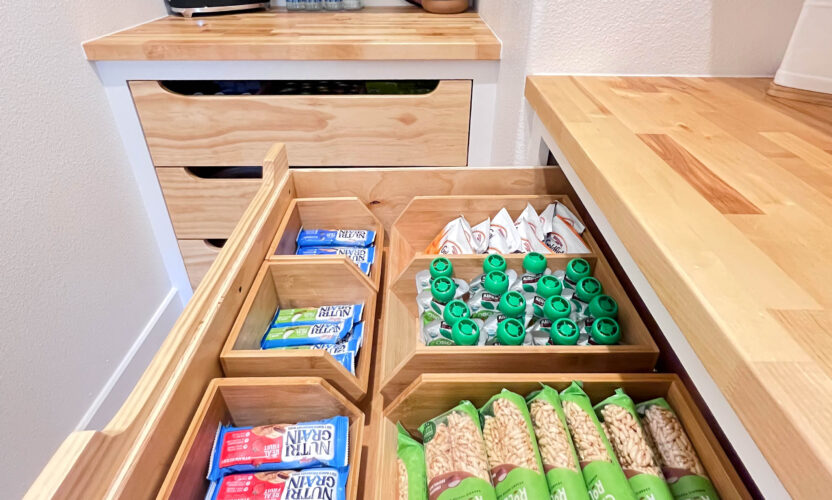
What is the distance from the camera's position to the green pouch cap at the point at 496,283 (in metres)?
0.69

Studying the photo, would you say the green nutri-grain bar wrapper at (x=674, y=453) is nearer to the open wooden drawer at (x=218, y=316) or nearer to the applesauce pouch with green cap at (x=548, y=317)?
the applesauce pouch with green cap at (x=548, y=317)

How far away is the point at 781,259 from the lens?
0.37m

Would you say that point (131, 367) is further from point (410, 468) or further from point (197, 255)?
point (410, 468)

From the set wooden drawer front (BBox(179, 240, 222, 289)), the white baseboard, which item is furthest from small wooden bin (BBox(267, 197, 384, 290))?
the white baseboard

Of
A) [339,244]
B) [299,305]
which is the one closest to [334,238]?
[339,244]

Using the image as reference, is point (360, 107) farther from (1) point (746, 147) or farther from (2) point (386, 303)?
(1) point (746, 147)

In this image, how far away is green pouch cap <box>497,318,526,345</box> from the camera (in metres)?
0.61

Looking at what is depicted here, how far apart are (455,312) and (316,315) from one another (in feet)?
0.77

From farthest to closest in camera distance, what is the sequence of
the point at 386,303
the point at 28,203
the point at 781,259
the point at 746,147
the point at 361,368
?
the point at 28,203 → the point at 386,303 → the point at 361,368 → the point at 746,147 → the point at 781,259

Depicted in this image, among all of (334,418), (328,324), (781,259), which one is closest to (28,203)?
(328,324)

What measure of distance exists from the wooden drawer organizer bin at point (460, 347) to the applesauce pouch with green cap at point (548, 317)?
0.07m

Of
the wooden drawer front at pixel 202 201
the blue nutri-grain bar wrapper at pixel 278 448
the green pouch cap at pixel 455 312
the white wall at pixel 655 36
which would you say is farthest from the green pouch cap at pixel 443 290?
the wooden drawer front at pixel 202 201

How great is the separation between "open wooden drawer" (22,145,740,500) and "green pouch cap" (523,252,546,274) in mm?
179

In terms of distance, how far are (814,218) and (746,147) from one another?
6.9 inches
